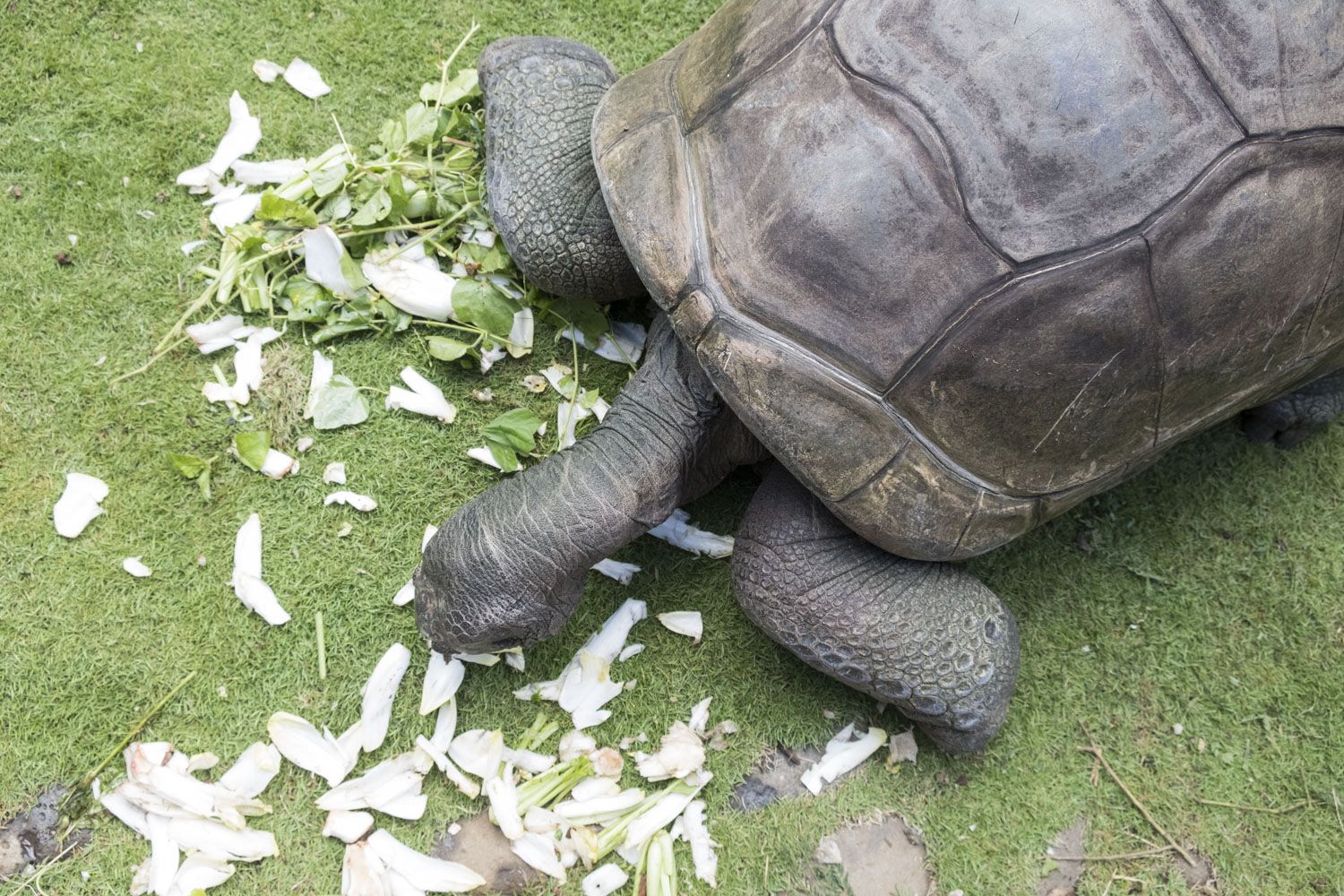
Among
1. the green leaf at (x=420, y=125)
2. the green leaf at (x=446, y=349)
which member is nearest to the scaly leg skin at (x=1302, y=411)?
the green leaf at (x=446, y=349)

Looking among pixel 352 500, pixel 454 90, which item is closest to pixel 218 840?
pixel 352 500

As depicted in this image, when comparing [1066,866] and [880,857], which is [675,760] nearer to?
[880,857]

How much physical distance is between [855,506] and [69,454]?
7.71ft

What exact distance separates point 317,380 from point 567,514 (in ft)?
3.43

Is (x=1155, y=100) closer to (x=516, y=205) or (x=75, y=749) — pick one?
(x=516, y=205)

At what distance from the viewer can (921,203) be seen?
6.65ft

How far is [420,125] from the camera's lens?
301 cm

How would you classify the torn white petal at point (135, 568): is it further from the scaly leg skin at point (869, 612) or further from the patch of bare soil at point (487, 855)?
the scaly leg skin at point (869, 612)

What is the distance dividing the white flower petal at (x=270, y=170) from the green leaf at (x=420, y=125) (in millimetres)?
367

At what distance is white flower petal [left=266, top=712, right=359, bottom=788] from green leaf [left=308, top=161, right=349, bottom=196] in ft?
5.16

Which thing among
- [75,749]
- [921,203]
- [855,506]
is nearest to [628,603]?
[855,506]

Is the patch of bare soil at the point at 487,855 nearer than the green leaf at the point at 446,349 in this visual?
Yes

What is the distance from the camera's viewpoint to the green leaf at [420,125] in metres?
3.00

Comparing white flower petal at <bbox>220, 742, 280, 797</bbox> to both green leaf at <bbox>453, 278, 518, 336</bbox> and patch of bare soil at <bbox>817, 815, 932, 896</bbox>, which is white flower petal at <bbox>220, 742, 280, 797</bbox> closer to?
green leaf at <bbox>453, 278, 518, 336</bbox>
